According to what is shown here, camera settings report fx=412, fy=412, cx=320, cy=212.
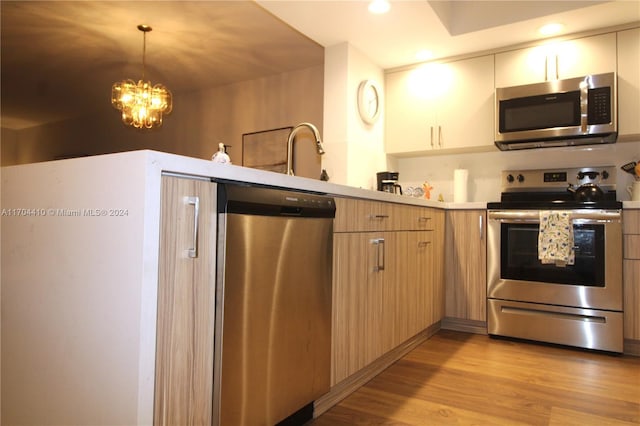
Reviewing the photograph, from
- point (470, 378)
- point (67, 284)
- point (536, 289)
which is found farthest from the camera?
point (536, 289)

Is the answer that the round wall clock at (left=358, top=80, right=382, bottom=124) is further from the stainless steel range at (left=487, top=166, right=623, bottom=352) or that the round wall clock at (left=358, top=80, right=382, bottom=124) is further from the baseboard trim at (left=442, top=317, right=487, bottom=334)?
the baseboard trim at (left=442, top=317, right=487, bottom=334)

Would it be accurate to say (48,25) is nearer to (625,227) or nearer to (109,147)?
(109,147)

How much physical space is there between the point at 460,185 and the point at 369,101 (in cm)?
100

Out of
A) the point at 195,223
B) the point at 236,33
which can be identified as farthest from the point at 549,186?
the point at 195,223

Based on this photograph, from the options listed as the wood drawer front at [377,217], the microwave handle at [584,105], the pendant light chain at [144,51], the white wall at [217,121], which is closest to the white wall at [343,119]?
the wood drawer front at [377,217]

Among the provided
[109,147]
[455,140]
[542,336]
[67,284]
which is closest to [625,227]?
[542,336]

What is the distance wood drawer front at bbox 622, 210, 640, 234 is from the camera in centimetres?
246

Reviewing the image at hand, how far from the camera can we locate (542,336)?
2.63 meters

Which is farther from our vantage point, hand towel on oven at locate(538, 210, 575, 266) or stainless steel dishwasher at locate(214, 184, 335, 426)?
hand towel on oven at locate(538, 210, 575, 266)

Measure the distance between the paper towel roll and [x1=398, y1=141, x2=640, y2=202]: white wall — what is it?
0.11m

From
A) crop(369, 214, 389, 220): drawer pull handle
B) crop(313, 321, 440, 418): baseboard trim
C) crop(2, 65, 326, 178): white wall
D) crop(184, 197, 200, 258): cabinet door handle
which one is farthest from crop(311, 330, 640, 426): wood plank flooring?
crop(2, 65, 326, 178): white wall

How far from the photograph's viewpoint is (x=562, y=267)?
260 centimetres

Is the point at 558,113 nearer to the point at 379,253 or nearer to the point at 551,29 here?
the point at 551,29

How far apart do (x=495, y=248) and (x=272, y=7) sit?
2153 mm
